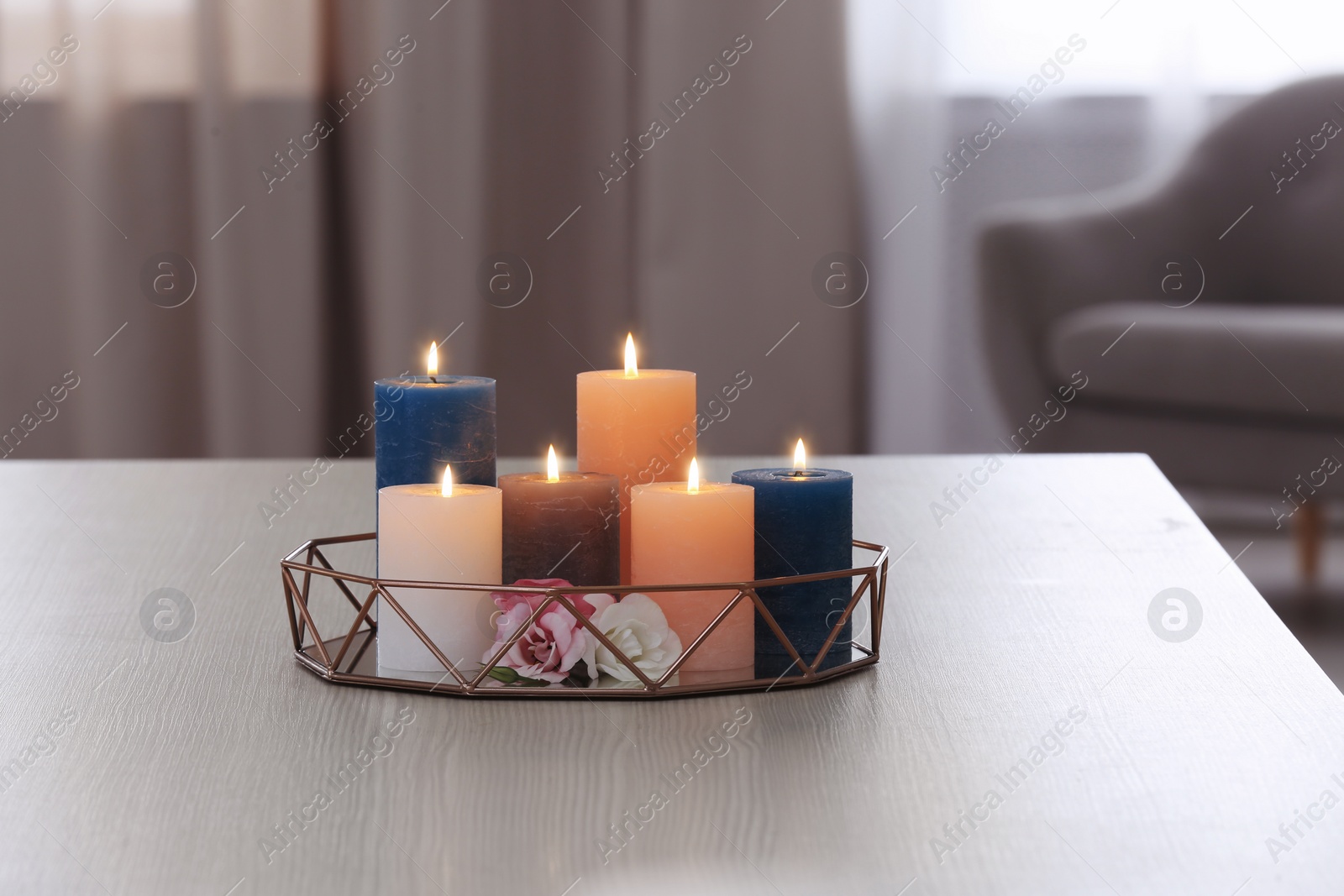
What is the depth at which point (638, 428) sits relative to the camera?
2.21ft

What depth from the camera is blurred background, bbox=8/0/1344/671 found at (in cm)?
242

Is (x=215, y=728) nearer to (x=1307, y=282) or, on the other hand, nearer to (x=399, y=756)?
(x=399, y=756)

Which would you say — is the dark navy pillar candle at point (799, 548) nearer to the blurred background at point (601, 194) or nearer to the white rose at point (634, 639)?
the white rose at point (634, 639)

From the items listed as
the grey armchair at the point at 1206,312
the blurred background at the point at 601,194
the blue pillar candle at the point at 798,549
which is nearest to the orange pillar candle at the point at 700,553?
the blue pillar candle at the point at 798,549

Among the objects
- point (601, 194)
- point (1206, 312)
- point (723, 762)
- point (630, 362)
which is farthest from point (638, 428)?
point (601, 194)

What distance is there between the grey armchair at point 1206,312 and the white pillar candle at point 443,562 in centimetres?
165

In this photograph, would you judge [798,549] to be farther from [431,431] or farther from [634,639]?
[431,431]

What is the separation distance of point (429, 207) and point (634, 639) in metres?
1.96

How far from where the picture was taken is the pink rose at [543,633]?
60 centimetres

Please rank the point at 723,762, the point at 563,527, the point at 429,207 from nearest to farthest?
1. the point at 723,762
2. the point at 563,527
3. the point at 429,207

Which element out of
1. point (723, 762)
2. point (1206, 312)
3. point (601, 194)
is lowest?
point (723, 762)

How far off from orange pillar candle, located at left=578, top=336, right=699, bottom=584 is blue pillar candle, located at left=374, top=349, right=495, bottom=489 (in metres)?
0.05

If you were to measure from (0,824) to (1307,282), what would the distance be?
7.85 feet

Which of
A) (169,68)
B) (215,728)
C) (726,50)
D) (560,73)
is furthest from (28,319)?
(215,728)
